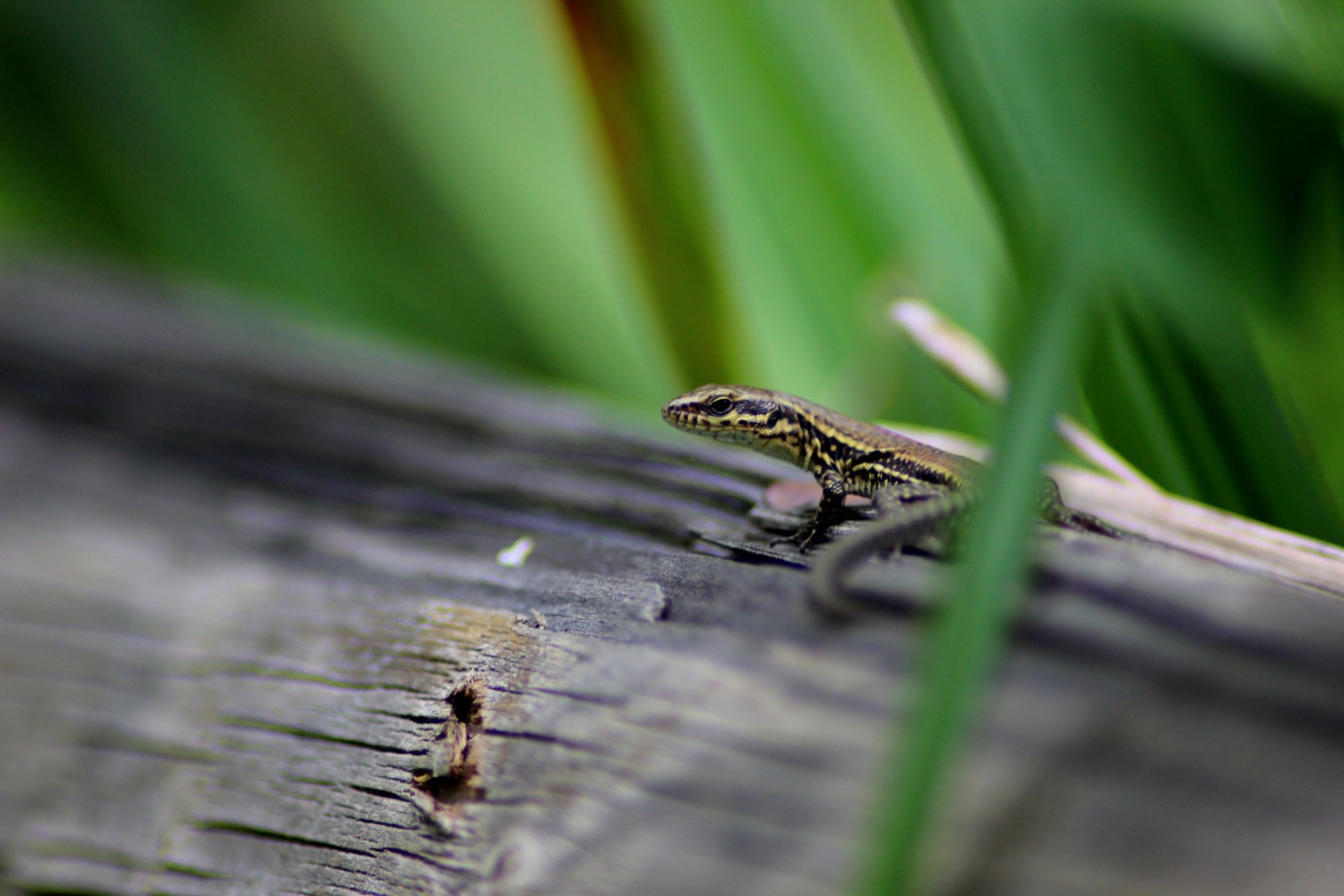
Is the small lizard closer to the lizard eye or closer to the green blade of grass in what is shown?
the lizard eye

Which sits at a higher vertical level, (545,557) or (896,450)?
(896,450)

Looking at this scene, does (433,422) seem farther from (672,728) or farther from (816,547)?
(672,728)

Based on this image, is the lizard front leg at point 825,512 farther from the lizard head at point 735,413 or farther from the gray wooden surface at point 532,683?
the lizard head at point 735,413

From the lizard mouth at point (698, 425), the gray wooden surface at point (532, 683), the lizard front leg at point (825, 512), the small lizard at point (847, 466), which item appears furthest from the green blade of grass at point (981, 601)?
the lizard mouth at point (698, 425)

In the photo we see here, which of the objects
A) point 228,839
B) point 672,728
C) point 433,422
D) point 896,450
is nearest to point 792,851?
point 672,728

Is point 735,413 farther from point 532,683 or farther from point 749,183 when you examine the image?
point 532,683

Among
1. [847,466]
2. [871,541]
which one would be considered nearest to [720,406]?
[847,466]
